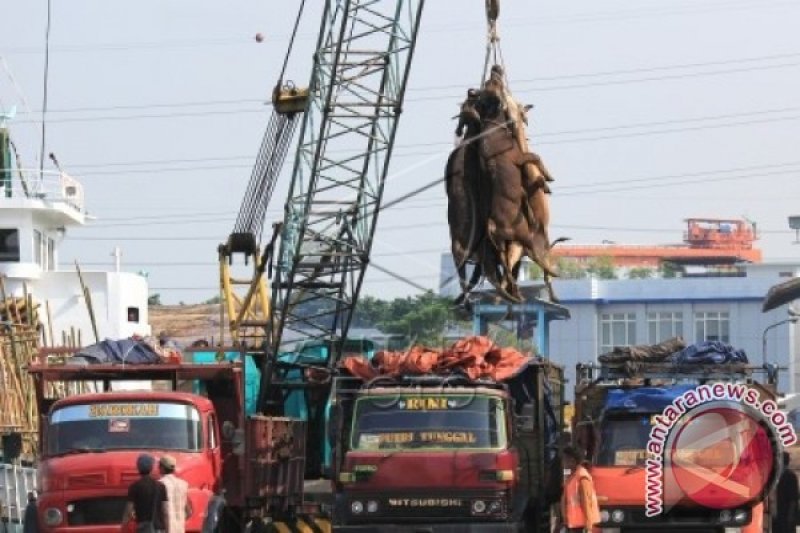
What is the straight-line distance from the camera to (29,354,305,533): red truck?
21109 mm

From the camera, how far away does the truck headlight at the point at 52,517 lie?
21.1m

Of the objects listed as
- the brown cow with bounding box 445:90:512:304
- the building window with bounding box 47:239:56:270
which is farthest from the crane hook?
the building window with bounding box 47:239:56:270

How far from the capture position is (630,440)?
21203 mm

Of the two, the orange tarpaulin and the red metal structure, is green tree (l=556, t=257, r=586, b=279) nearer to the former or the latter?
the red metal structure

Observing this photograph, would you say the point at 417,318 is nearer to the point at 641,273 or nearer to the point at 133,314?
the point at 133,314

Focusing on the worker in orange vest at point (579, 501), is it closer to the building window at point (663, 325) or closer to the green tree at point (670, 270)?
the building window at point (663, 325)

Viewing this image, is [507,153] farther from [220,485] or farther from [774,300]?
[774,300]

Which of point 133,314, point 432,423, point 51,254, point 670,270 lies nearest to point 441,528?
point 432,423

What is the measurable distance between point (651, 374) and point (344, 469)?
449 centimetres

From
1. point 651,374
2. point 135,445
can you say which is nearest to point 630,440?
point 651,374

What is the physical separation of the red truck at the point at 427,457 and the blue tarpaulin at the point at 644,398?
133 cm

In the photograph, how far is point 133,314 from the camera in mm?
48688

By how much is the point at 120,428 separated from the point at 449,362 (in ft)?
14.0

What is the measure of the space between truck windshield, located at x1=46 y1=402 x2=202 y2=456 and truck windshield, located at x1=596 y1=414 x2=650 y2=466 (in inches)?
194
